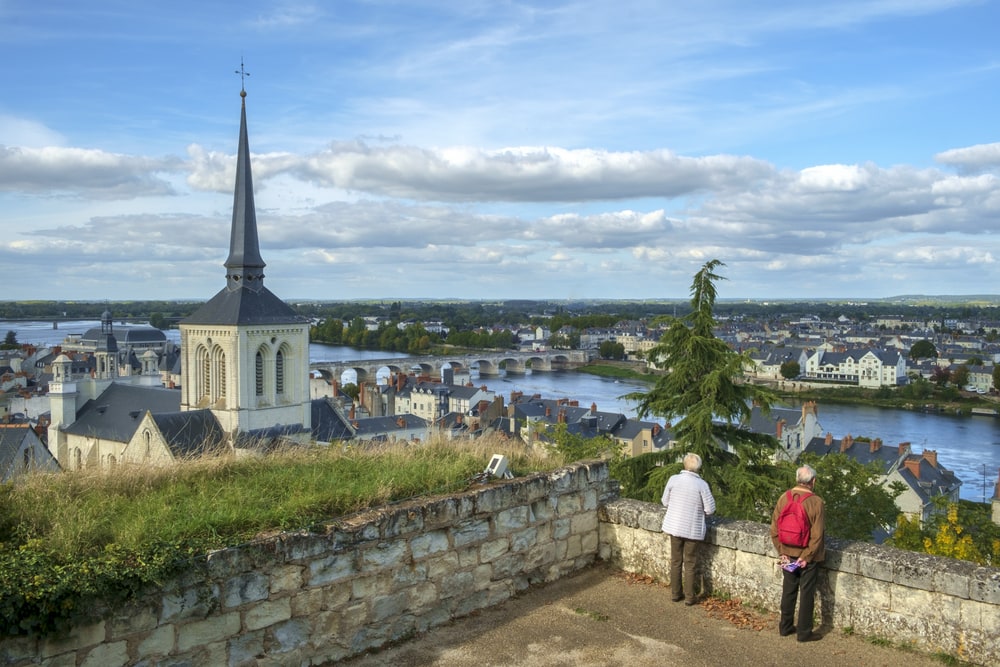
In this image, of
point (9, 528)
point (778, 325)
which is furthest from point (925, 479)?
point (778, 325)

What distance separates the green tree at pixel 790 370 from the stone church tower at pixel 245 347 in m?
65.0

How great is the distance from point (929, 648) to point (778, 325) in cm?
16876

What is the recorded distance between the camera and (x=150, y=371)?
42219mm

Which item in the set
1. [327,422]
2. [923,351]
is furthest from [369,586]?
[923,351]

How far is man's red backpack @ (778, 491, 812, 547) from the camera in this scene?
469 centimetres

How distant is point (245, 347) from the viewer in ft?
89.9

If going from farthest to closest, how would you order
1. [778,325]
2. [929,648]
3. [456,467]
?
[778,325] < [456,467] < [929,648]

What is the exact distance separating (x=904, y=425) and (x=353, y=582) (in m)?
58.4

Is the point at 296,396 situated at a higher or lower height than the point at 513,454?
lower

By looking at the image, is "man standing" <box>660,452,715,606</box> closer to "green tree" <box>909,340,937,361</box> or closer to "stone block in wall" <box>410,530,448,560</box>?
"stone block in wall" <box>410,530,448,560</box>

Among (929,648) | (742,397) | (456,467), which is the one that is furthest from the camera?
(742,397)

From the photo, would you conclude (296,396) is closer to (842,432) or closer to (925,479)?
(925,479)

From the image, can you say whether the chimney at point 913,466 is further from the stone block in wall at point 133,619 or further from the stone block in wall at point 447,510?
the stone block in wall at point 133,619

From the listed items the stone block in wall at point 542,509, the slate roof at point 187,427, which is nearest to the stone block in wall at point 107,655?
the stone block in wall at point 542,509
